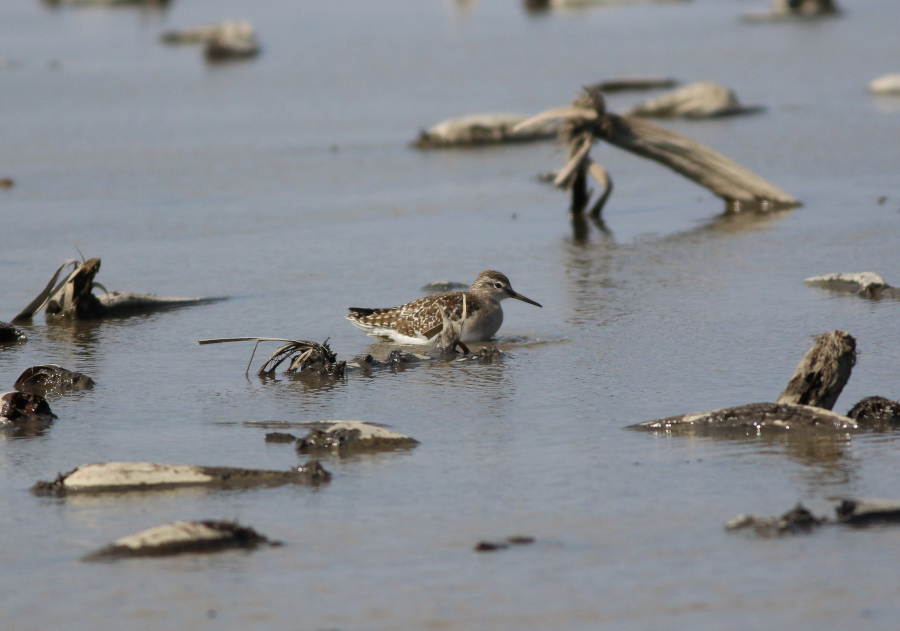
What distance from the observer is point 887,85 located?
1983cm

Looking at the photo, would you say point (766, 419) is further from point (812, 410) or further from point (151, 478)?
point (151, 478)

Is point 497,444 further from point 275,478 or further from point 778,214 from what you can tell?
point 778,214

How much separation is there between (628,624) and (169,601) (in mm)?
1548

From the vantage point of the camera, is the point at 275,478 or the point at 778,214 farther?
the point at 778,214

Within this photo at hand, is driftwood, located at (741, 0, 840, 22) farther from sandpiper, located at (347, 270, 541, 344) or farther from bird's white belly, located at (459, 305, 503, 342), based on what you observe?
bird's white belly, located at (459, 305, 503, 342)

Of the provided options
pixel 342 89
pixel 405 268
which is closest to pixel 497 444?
pixel 405 268

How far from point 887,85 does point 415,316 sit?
13535 mm

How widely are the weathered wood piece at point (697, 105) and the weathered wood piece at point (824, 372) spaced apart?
13.5 m

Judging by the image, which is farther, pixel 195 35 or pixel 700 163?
pixel 195 35

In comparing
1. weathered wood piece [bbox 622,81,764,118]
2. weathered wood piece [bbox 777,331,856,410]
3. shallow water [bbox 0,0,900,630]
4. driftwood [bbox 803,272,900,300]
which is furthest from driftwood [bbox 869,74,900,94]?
weathered wood piece [bbox 777,331,856,410]

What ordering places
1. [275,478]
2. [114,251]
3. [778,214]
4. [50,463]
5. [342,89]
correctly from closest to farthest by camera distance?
[275,478]
[50,463]
[114,251]
[778,214]
[342,89]

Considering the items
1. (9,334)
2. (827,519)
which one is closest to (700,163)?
(9,334)

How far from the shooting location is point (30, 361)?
8273 mm

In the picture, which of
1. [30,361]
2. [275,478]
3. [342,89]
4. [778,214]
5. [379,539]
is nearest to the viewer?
[379,539]
